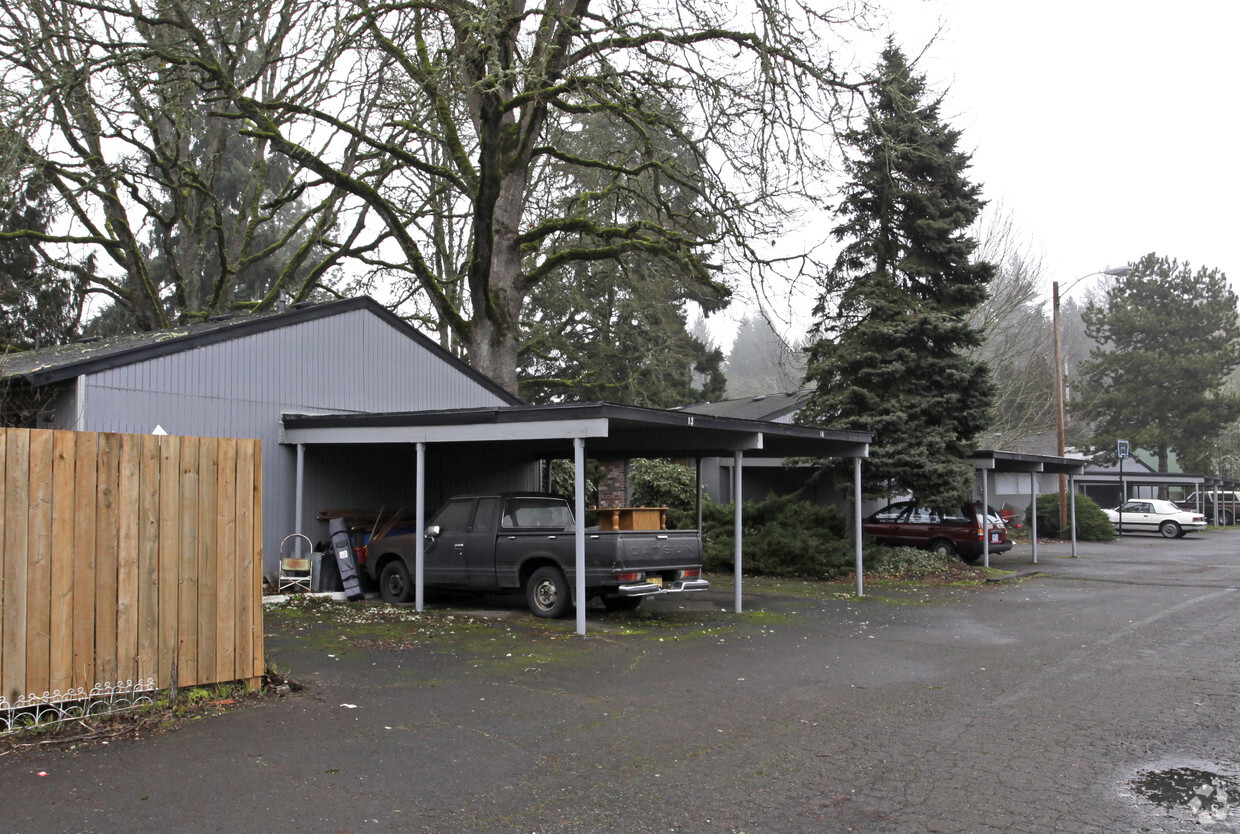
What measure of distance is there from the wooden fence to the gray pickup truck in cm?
530

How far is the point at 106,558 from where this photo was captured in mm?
6680

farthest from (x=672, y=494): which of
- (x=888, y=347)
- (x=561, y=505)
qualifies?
(x=561, y=505)

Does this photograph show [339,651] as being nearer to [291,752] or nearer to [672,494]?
[291,752]

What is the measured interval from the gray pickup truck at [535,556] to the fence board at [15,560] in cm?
695

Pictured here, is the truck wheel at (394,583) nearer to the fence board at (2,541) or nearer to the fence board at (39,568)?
the fence board at (39,568)

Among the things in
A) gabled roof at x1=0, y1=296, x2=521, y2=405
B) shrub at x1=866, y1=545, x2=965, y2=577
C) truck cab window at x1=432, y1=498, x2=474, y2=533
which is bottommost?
shrub at x1=866, y1=545, x2=965, y2=577

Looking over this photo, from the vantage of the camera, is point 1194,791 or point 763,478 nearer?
point 1194,791

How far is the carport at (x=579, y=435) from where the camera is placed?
11.6m

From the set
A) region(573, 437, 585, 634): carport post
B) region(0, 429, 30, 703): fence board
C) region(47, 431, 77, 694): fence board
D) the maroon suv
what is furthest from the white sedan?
region(0, 429, 30, 703): fence board

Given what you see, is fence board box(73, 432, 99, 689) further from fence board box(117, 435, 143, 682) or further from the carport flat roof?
the carport flat roof

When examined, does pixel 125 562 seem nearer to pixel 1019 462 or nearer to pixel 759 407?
pixel 1019 462

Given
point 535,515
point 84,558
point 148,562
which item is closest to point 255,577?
point 148,562

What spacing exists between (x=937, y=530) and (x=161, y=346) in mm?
17072

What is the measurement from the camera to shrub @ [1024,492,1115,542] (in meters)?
32.8
